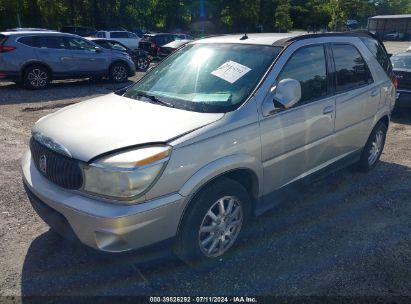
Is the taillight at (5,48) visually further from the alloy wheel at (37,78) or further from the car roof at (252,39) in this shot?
the car roof at (252,39)

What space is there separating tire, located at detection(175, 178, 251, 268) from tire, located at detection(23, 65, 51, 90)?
31.9 feet

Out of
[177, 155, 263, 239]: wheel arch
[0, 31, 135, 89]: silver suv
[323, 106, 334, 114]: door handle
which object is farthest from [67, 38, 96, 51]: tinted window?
[177, 155, 263, 239]: wheel arch

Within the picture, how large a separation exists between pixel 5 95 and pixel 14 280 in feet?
29.0

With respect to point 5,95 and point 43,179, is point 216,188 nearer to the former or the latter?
point 43,179

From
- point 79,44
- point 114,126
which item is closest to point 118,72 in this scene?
point 79,44

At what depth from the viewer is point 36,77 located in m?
11.0

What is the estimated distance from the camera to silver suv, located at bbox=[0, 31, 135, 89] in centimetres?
1041

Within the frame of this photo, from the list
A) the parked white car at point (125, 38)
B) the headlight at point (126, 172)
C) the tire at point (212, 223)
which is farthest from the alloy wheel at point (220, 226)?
the parked white car at point (125, 38)

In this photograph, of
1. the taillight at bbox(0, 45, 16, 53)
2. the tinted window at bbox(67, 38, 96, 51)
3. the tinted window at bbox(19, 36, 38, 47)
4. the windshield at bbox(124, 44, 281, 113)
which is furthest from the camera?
the tinted window at bbox(67, 38, 96, 51)

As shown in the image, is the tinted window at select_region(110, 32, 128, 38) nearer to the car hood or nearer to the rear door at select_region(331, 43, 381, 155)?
the rear door at select_region(331, 43, 381, 155)

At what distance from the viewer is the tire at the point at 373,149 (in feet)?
15.8

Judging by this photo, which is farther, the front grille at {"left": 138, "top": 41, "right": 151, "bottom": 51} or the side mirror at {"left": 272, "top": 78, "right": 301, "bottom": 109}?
the front grille at {"left": 138, "top": 41, "right": 151, "bottom": 51}

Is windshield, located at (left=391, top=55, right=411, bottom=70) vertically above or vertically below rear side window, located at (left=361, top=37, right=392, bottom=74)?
below

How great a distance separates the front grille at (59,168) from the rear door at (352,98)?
2711 mm
